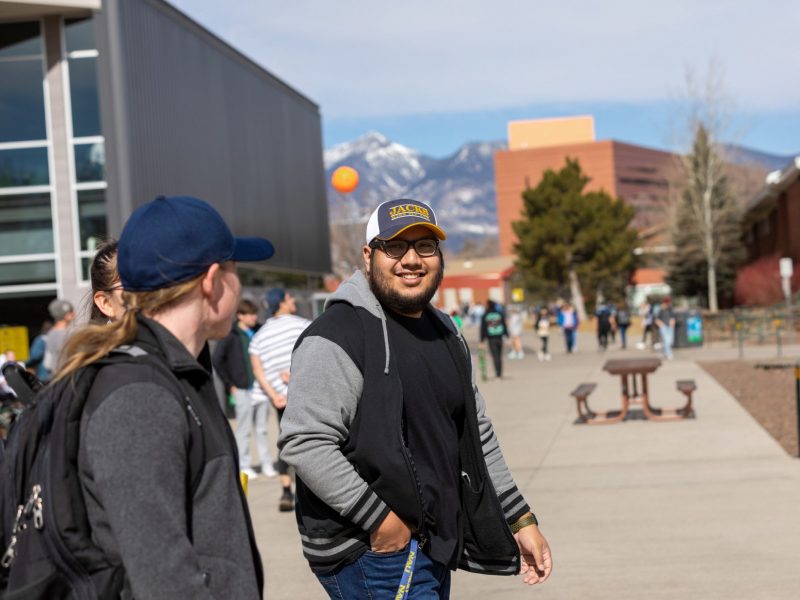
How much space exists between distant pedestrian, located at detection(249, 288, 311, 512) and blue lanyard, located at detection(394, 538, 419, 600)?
5635mm

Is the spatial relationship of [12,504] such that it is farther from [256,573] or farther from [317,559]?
[317,559]

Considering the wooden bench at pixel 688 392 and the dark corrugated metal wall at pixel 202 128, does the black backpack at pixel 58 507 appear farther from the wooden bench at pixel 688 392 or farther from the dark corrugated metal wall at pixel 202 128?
the dark corrugated metal wall at pixel 202 128

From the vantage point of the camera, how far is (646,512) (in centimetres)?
851

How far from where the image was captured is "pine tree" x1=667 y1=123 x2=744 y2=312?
52.7 meters

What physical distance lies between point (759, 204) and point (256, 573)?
54.6m

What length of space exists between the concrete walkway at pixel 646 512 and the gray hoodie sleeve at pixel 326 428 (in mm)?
3470

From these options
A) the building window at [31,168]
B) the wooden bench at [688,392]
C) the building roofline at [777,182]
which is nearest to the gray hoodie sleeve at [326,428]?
the wooden bench at [688,392]

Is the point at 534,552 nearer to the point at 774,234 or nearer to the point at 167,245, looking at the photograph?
the point at 167,245

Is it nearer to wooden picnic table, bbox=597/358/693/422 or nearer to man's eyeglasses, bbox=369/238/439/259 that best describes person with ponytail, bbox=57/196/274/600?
man's eyeglasses, bbox=369/238/439/259

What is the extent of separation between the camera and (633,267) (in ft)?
240

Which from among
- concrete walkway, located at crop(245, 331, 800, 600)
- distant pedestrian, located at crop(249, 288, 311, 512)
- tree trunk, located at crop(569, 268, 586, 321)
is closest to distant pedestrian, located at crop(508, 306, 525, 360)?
concrete walkway, located at crop(245, 331, 800, 600)

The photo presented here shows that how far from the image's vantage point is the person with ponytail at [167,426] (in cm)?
202

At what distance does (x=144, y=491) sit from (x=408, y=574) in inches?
54.7

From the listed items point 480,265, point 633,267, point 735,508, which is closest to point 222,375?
point 735,508
